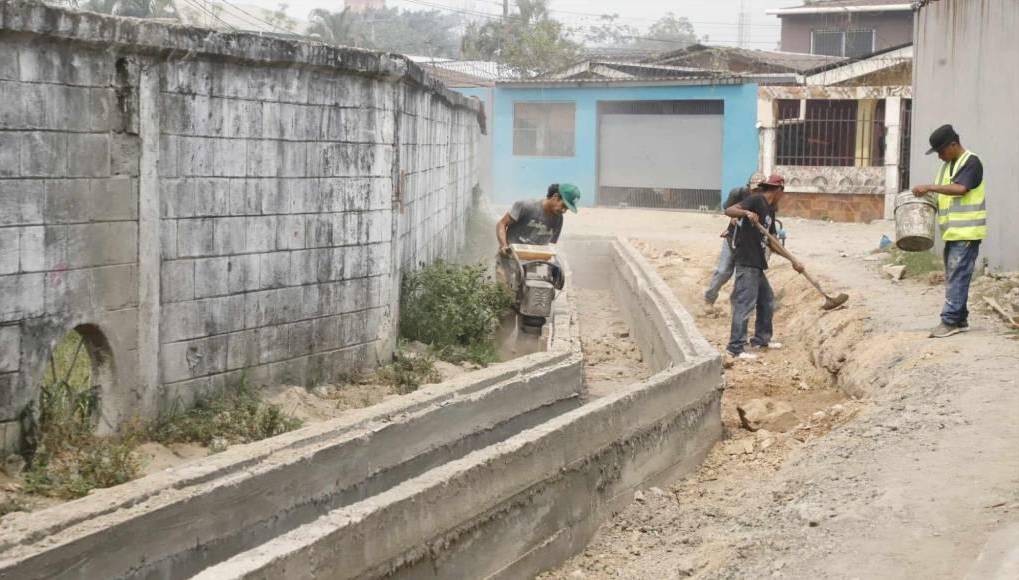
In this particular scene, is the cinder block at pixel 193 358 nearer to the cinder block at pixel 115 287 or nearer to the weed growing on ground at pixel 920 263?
the cinder block at pixel 115 287

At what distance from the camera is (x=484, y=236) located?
17.6 meters

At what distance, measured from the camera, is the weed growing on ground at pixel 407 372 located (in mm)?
8484

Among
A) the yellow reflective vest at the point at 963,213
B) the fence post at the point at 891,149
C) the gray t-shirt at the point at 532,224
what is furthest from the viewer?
the fence post at the point at 891,149

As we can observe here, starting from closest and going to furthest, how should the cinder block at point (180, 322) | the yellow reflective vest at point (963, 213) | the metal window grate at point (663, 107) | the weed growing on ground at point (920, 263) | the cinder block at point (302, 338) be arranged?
the cinder block at point (180, 322) < the cinder block at point (302, 338) < the yellow reflective vest at point (963, 213) < the weed growing on ground at point (920, 263) < the metal window grate at point (663, 107)

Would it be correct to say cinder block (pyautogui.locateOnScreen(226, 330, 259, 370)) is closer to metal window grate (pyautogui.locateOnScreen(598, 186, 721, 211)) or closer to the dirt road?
the dirt road

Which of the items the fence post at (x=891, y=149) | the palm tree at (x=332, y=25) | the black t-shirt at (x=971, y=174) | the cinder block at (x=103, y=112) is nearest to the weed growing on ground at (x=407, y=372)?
the cinder block at (x=103, y=112)

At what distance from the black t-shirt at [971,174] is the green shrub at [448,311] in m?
3.80

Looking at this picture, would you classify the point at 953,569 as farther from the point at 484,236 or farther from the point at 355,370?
the point at 484,236

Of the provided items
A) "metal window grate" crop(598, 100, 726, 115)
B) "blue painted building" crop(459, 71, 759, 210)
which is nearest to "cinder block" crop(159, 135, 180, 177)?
"blue painted building" crop(459, 71, 759, 210)

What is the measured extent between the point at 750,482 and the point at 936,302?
4660 millimetres

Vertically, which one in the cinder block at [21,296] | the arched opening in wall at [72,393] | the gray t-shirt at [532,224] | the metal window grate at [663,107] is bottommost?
the arched opening in wall at [72,393]

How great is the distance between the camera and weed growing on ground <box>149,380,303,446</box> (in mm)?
6953

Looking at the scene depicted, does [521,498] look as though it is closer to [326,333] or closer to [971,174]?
[326,333]

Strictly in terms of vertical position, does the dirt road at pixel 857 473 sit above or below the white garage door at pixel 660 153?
below
